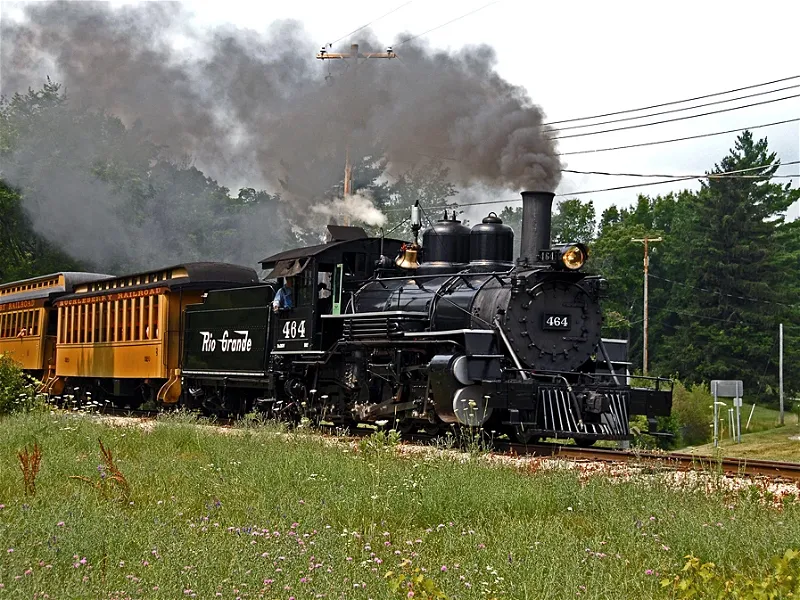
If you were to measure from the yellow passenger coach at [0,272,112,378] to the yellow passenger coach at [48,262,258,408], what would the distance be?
2.70 feet

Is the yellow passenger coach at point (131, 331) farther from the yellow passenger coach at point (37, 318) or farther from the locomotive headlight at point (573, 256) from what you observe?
the locomotive headlight at point (573, 256)

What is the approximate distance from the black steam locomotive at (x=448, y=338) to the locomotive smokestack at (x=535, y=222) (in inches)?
0.8

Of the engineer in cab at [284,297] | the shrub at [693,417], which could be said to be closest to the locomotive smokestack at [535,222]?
the engineer in cab at [284,297]

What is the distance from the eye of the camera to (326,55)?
32.2 meters

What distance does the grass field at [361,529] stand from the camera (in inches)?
217

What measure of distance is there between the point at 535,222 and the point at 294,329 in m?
4.49

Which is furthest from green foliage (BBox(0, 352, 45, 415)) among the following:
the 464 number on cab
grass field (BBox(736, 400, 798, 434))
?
grass field (BBox(736, 400, 798, 434))

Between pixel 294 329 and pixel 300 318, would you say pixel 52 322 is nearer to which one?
pixel 294 329

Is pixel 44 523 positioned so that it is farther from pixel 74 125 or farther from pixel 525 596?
pixel 74 125

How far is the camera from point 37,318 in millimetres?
26688

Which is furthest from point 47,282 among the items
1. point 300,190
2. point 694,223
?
point 694,223

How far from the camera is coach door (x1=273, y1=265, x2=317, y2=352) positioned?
15.7m

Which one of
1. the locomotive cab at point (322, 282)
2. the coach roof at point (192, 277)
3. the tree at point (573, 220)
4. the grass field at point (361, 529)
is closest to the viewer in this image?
the grass field at point (361, 529)

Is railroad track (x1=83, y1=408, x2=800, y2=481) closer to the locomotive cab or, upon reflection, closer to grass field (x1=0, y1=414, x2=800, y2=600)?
grass field (x1=0, y1=414, x2=800, y2=600)
